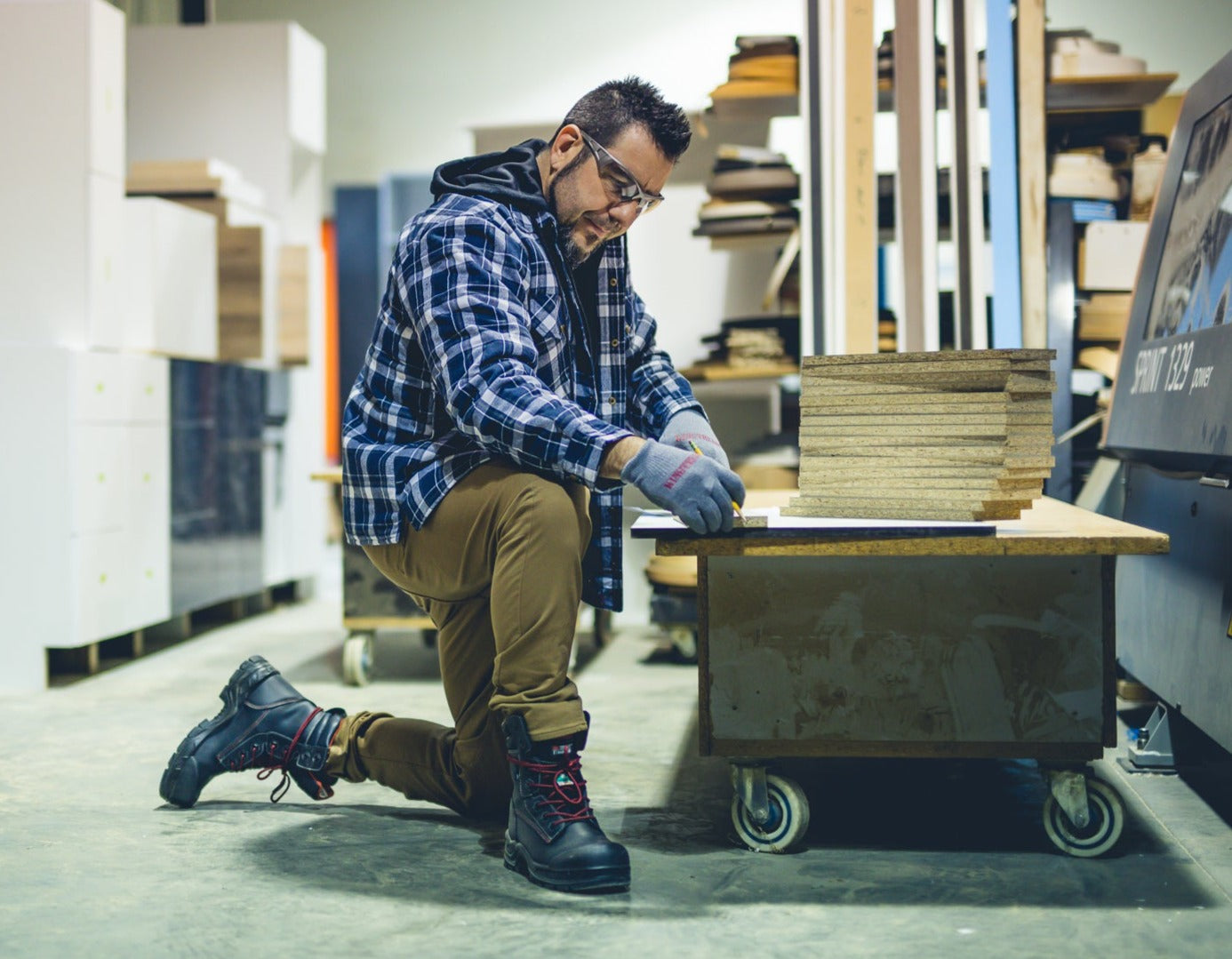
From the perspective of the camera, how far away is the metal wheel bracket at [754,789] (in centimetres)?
187

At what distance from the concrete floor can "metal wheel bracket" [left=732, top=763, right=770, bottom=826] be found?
0.06 meters

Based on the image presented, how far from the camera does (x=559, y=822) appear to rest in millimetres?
1714

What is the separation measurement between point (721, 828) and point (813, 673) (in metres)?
0.34

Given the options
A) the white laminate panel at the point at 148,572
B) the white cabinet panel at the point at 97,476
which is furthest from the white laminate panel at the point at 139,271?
the white laminate panel at the point at 148,572

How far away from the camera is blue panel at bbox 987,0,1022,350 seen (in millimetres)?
3234

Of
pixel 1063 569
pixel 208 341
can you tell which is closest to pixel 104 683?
pixel 208 341

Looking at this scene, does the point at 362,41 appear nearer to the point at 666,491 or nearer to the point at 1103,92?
the point at 1103,92

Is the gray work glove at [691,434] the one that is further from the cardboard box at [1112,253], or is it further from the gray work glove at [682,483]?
the cardboard box at [1112,253]

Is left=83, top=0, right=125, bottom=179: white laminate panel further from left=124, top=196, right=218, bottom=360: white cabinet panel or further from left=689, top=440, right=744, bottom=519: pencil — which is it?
left=689, top=440, right=744, bottom=519: pencil

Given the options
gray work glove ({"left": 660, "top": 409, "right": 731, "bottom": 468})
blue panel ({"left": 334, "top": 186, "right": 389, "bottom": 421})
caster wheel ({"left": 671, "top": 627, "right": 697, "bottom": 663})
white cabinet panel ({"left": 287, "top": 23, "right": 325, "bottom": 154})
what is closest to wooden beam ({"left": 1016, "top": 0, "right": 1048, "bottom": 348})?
caster wheel ({"left": 671, "top": 627, "right": 697, "bottom": 663})

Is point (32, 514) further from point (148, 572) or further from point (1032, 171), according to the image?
point (1032, 171)

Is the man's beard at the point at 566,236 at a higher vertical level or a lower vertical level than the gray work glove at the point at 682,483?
higher

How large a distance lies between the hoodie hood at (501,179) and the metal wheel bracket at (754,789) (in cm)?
87

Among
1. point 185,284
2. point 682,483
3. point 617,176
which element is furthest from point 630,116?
point 185,284
